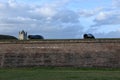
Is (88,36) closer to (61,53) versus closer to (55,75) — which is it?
(61,53)

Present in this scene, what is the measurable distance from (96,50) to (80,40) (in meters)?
1.51

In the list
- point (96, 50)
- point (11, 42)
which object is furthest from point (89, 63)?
point (11, 42)

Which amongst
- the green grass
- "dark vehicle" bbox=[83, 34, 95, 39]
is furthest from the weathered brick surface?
"dark vehicle" bbox=[83, 34, 95, 39]

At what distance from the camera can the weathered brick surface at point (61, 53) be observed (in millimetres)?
32156

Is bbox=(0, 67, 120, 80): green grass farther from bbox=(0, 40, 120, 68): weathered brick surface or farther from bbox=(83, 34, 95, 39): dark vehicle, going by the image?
bbox=(83, 34, 95, 39): dark vehicle

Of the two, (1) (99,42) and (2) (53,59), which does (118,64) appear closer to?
(1) (99,42)

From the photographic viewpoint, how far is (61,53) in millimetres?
32875

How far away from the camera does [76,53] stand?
32.7 metres

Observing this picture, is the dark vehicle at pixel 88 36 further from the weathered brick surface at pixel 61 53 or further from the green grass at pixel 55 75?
the green grass at pixel 55 75

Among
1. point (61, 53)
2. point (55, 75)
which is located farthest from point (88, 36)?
point (55, 75)

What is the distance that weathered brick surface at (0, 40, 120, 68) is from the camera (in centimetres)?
3216

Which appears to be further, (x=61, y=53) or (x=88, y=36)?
(x=88, y=36)

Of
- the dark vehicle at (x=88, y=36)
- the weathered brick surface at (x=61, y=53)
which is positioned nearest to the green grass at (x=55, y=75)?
the weathered brick surface at (x=61, y=53)

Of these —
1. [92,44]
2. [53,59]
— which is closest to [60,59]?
[53,59]
